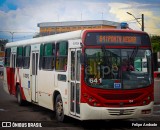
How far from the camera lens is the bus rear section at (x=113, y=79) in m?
10.9

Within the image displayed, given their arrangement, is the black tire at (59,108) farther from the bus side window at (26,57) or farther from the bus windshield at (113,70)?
the bus side window at (26,57)

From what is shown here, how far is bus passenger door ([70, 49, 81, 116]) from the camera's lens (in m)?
11.3

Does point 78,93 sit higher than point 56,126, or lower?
higher

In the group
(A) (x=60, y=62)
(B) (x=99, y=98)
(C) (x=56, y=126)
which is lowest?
(C) (x=56, y=126)

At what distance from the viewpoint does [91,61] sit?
11016 mm

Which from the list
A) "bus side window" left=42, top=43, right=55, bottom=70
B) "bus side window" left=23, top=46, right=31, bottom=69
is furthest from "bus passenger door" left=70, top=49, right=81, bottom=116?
"bus side window" left=23, top=46, right=31, bottom=69

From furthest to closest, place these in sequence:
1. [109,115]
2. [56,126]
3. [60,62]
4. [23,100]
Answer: [23,100]
[60,62]
[56,126]
[109,115]

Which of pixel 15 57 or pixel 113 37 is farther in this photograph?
pixel 15 57

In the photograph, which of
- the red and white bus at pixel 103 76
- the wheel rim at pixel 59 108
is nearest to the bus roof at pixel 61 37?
the red and white bus at pixel 103 76

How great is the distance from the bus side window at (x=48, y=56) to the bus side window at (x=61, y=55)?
1.54ft

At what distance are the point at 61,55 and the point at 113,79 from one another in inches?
97.3

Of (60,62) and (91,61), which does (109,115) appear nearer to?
(91,61)

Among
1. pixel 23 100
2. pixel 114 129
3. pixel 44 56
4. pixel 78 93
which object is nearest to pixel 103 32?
pixel 78 93

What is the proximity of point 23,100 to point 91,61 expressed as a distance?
747 cm
